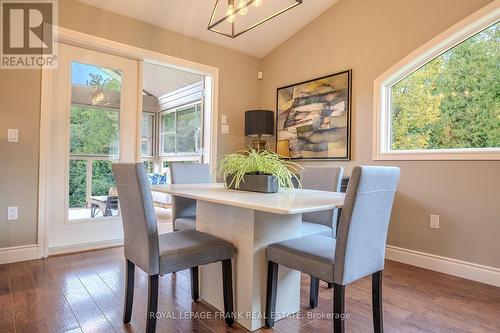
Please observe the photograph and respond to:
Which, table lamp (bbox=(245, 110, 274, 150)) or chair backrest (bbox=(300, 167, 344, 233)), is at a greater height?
table lamp (bbox=(245, 110, 274, 150))

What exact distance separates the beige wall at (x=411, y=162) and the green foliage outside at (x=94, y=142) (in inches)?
91.5

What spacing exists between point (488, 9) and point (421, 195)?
1.59 meters

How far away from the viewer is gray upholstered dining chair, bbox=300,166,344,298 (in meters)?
2.20

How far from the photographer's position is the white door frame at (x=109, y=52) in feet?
9.42

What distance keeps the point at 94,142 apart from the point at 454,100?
3.52 m

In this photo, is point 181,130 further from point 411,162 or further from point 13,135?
point 411,162

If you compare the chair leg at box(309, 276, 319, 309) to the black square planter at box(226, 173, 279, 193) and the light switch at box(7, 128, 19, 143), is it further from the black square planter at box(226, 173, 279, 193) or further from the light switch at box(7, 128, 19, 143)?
the light switch at box(7, 128, 19, 143)

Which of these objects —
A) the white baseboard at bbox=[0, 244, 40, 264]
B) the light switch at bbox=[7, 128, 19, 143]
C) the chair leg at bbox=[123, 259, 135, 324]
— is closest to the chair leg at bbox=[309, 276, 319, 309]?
the chair leg at bbox=[123, 259, 135, 324]

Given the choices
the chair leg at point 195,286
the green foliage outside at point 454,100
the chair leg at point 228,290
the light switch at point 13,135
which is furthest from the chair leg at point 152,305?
the green foliage outside at point 454,100

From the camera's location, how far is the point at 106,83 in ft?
10.9

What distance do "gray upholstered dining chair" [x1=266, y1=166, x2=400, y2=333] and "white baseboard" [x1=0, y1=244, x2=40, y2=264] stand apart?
2377 millimetres

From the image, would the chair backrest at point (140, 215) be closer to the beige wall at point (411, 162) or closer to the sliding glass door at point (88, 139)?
the sliding glass door at point (88, 139)

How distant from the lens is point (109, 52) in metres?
3.25

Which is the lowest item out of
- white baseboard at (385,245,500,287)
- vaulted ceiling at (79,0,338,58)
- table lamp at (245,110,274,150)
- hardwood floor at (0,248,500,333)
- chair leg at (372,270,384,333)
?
hardwood floor at (0,248,500,333)
